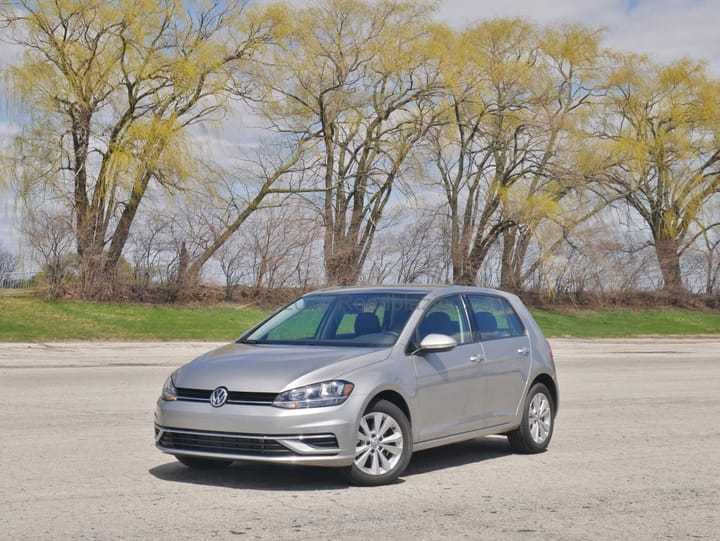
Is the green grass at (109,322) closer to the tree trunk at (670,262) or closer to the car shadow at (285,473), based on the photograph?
the car shadow at (285,473)

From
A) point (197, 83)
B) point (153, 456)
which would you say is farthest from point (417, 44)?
point (153, 456)

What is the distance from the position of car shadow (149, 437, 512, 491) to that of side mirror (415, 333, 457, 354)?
3.64 feet

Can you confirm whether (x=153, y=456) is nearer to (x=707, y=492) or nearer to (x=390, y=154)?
(x=707, y=492)

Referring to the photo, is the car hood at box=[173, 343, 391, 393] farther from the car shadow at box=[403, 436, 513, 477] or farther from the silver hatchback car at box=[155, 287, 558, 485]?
the car shadow at box=[403, 436, 513, 477]

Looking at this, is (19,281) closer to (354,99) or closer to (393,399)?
(354,99)

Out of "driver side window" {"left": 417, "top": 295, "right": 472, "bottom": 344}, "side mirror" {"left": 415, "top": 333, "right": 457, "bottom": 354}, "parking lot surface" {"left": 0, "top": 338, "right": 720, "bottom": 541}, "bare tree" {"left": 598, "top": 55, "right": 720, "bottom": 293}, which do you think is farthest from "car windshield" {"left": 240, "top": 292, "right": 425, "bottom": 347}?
"bare tree" {"left": 598, "top": 55, "right": 720, "bottom": 293}

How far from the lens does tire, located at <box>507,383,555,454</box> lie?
33.8ft

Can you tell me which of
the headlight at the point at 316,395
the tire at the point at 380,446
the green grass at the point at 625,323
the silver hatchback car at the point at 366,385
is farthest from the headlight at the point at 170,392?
the green grass at the point at 625,323

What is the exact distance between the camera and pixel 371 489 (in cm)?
838

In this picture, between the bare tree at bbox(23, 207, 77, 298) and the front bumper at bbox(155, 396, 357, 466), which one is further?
the bare tree at bbox(23, 207, 77, 298)

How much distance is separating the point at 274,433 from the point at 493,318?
3.16 meters

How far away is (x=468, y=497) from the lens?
26.8ft

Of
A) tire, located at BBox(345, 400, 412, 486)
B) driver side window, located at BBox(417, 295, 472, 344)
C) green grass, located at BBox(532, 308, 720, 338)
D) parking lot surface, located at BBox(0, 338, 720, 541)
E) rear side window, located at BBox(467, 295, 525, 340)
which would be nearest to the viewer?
parking lot surface, located at BBox(0, 338, 720, 541)

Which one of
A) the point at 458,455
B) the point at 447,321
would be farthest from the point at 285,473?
the point at 458,455
